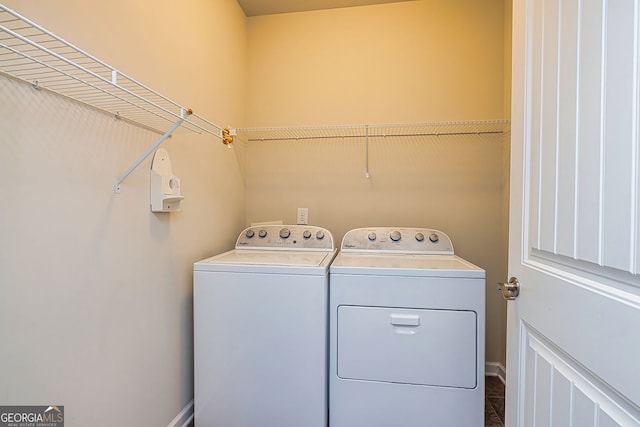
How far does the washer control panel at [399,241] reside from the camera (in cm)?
181

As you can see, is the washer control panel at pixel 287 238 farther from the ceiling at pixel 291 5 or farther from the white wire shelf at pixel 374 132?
the ceiling at pixel 291 5

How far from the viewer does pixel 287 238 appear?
75.9 inches

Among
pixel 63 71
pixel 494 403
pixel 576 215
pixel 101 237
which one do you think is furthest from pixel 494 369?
pixel 63 71

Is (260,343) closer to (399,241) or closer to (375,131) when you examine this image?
(399,241)

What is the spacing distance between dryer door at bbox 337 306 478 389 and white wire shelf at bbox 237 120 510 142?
1245mm

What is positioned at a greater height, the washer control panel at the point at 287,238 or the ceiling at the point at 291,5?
the ceiling at the point at 291,5

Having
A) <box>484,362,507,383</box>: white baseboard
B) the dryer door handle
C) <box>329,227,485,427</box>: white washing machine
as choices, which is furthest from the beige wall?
the dryer door handle

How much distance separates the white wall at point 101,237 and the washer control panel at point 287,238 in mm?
341

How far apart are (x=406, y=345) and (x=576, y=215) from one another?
3.09 ft

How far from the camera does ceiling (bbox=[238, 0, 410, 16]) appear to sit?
6.97 ft

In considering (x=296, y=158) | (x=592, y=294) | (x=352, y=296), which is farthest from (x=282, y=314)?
(x=296, y=158)

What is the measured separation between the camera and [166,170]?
132 centimetres

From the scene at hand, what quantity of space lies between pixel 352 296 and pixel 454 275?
49 cm

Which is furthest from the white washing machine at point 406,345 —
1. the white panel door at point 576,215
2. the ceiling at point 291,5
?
the ceiling at point 291,5
